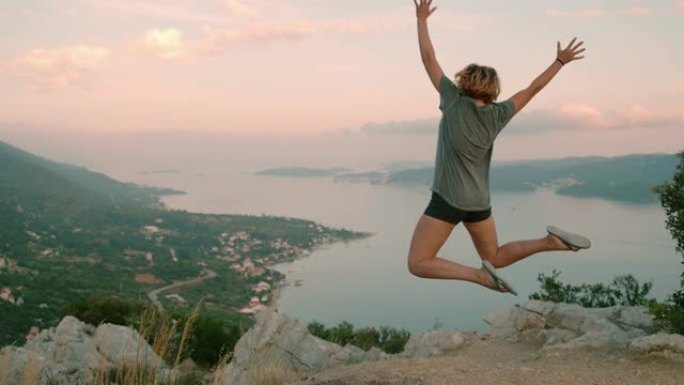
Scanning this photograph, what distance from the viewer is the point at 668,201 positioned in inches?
273

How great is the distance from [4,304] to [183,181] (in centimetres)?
16456

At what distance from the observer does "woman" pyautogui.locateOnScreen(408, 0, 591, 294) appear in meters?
3.75

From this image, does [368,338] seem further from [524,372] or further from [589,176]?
[589,176]

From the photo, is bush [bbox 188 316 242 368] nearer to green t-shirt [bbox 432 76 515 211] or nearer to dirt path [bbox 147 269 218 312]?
green t-shirt [bbox 432 76 515 211]

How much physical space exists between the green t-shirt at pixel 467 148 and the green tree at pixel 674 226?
3682 millimetres

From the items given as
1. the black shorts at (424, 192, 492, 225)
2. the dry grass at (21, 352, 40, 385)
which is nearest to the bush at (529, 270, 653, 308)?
the black shorts at (424, 192, 492, 225)

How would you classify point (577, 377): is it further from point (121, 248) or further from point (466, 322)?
point (121, 248)

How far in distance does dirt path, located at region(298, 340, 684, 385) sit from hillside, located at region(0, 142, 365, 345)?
19238 millimetres

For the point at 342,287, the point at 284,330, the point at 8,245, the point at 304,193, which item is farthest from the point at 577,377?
the point at 304,193

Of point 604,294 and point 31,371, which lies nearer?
point 31,371

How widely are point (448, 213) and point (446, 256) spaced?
139 ft

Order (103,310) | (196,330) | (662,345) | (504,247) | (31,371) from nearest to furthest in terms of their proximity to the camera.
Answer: (31,371), (504,247), (662,345), (196,330), (103,310)

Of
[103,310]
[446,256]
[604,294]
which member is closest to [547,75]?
[604,294]

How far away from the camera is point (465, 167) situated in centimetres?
377
